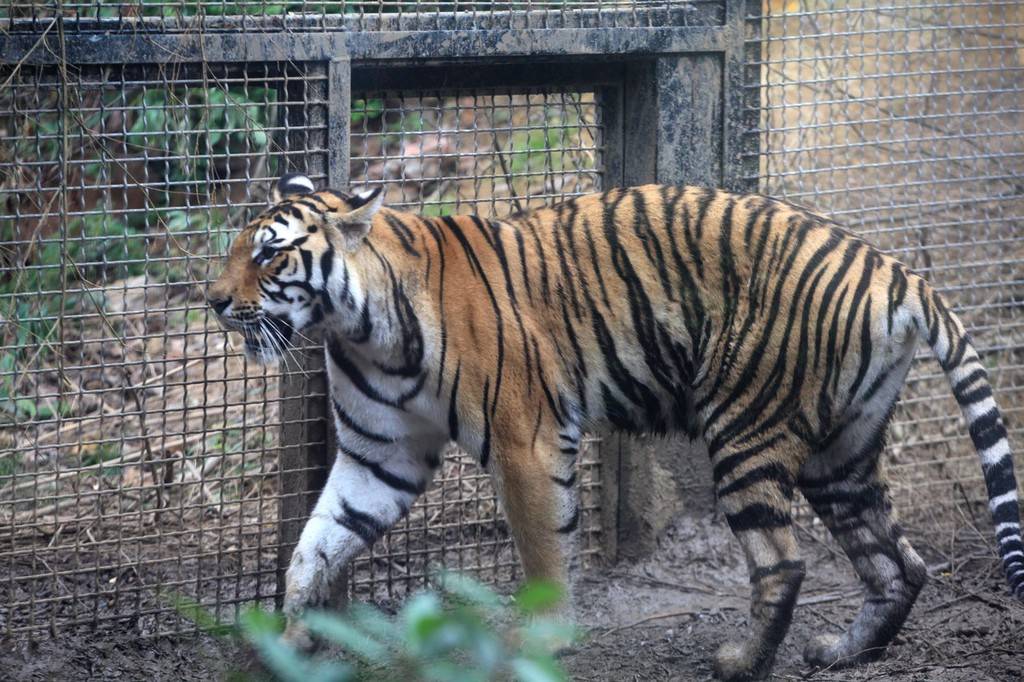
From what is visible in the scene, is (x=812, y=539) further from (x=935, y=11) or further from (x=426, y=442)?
(x=935, y=11)

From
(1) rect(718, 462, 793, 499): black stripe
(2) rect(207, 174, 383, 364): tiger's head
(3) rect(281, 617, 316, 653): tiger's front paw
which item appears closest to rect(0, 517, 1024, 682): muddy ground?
(3) rect(281, 617, 316, 653): tiger's front paw

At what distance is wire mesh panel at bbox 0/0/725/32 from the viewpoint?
14.0 feet

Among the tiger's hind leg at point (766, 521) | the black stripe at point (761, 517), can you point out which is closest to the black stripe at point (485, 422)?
the tiger's hind leg at point (766, 521)

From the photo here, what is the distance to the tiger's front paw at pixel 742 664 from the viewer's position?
419 centimetres

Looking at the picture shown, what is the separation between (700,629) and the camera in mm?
4887

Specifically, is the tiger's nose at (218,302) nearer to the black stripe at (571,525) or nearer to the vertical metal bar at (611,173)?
the black stripe at (571,525)

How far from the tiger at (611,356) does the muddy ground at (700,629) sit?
0.29m

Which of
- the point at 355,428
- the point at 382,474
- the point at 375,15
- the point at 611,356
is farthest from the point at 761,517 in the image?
the point at 375,15

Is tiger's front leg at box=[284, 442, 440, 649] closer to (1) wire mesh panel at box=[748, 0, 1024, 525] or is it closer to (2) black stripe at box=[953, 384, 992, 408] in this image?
(2) black stripe at box=[953, 384, 992, 408]

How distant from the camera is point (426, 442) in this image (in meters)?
4.34

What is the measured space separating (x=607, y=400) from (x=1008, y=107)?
303 cm

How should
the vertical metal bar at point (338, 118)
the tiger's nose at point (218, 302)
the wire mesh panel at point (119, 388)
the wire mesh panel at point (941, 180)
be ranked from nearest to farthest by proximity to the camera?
1. the tiger's nose at point (218, 302)
2. the wire mesh panel at point (119, 388)
3. the vertical metal bar at point (338, 118)
4. the wire mesh panel at point (941, 180)

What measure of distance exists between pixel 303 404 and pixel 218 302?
0.88 meters

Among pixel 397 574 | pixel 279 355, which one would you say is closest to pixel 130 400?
pixel 397 574
